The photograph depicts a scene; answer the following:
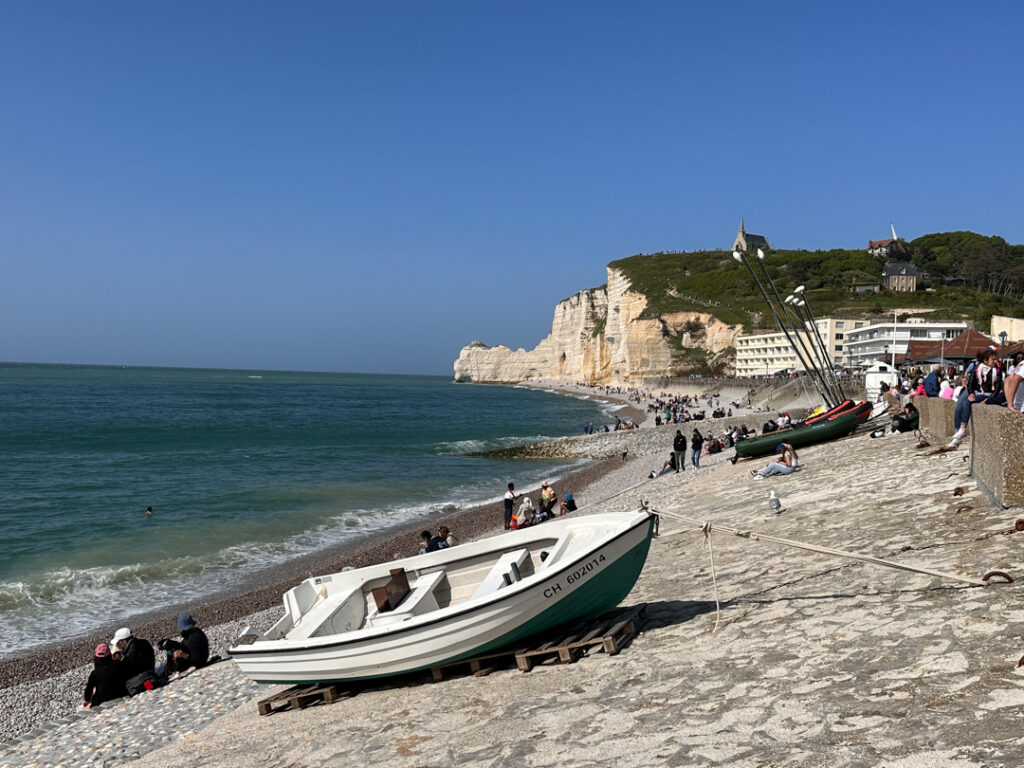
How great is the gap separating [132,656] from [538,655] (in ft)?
23.6

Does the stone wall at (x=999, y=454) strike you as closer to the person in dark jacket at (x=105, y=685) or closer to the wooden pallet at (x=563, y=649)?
the wooden pallet at (x=563, y=649)

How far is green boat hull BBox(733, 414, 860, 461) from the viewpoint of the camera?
2131cm

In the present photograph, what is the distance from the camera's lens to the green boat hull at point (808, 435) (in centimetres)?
2131

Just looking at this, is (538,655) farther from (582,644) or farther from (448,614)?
(448,614)

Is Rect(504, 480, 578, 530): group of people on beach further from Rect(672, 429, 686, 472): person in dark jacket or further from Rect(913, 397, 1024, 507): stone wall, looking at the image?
Rect(913, 397, 1024, 507): stone wall

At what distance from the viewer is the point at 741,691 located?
568 centimetres

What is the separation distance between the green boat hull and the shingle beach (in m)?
9.52

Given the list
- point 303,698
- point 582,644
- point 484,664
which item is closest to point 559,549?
point 582,644

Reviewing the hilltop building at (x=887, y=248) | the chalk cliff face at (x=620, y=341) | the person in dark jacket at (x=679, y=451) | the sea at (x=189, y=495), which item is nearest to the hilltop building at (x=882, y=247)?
the hilltop building at (x=887, y=248)

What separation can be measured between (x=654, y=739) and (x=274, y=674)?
16.4ft

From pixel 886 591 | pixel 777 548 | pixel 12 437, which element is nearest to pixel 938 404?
pixel 777 548

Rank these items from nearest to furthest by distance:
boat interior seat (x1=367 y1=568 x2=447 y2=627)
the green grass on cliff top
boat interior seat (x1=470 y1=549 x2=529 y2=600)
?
boat interior seat (x1=470 y1=549 x2=529 y2=600)
boat interior seat (x1=367 y1=568 x2=447 y2=627)
the green grass on cliff top

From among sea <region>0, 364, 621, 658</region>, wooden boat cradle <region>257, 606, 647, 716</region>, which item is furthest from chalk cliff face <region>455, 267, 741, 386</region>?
wooden boat cradle <region>257, 606, 647, 716</region>

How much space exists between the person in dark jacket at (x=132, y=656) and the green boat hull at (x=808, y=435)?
17902mm
